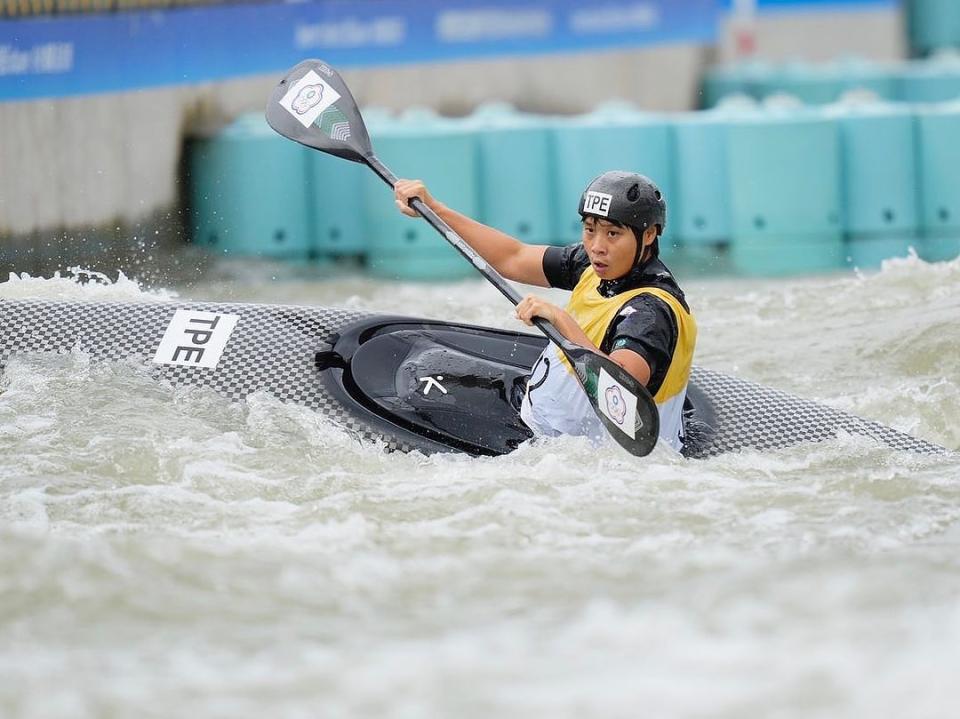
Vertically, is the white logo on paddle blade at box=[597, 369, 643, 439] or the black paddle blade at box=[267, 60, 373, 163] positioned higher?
the black paddle blade at box=[267, 60, 373, 163]

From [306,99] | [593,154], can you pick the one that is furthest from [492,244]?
[593,154]

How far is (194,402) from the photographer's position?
15.0ft

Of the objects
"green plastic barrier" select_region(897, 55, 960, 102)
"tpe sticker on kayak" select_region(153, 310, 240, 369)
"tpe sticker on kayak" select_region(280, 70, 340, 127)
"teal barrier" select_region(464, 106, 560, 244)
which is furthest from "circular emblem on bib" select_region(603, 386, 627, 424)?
"green plastic barrier" select_region(897, 55, 960, 102)

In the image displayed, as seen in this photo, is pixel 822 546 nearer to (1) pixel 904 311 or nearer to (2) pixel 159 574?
(2) pixel 159 574

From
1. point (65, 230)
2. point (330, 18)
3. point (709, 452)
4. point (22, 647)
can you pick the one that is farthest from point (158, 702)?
point (330, 18)

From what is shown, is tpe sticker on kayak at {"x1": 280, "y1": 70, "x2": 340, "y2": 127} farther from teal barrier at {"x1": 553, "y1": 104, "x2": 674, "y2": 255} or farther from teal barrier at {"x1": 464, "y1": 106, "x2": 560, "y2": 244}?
teal barrier at {"x1": 553, "y1": 104, "x2": 674, "y2": 255}

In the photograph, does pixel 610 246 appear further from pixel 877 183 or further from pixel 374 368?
pixel 877 183

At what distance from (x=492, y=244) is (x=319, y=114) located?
840 mm

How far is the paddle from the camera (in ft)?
13.1

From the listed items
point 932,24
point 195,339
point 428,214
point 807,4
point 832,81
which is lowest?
point 195,339

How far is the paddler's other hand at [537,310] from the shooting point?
411 centimetres

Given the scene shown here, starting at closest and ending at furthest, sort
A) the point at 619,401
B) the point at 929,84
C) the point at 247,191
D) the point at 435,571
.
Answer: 1. the point at 435,571
2. the point at 619,401
3. the point at 247,191
4. the point at 929,84

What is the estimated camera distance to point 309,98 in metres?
5.29

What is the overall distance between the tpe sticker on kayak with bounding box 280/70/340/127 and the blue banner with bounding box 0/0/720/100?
1.99 m
